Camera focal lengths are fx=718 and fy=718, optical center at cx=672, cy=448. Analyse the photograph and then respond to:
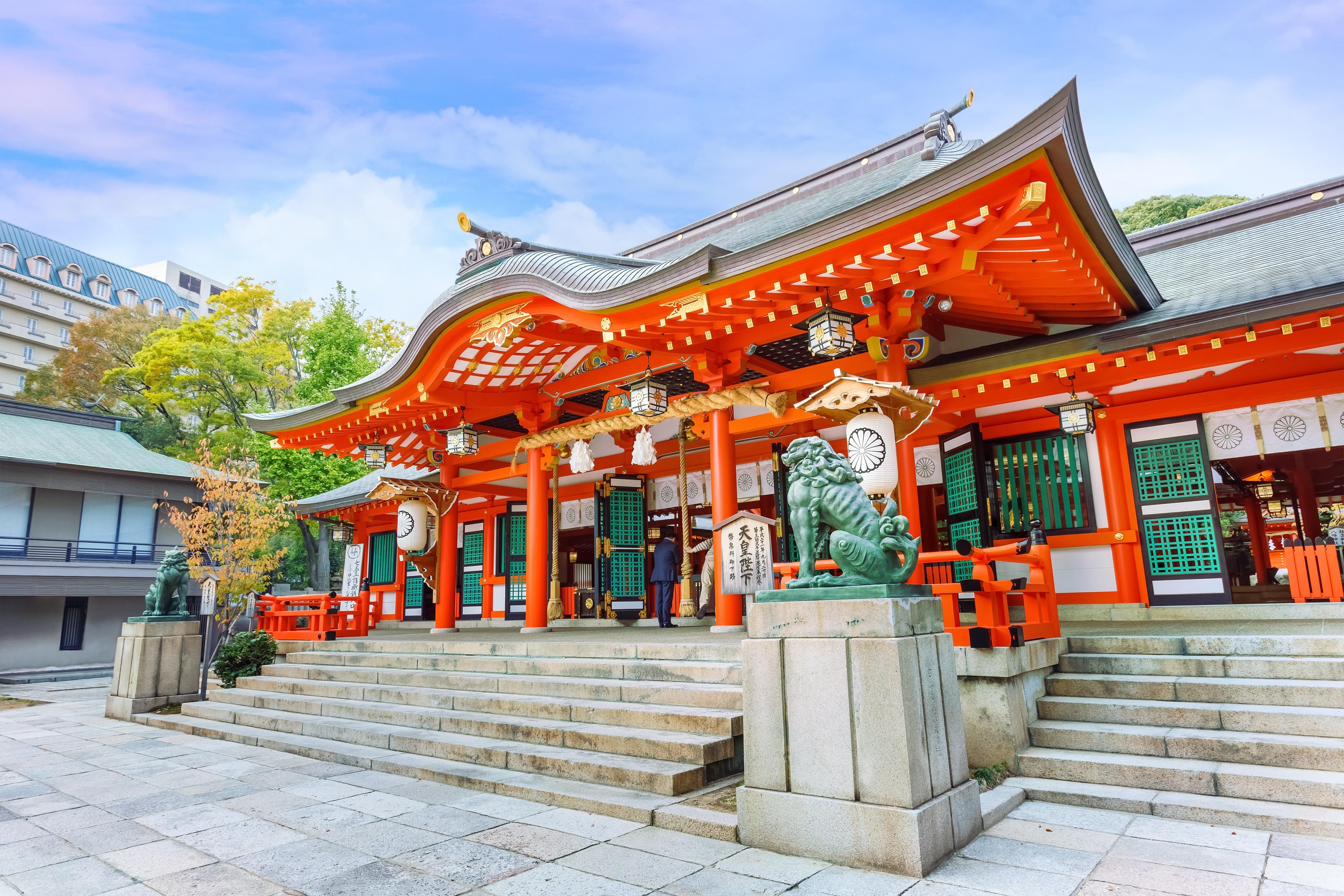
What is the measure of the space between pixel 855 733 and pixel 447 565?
35.0ft

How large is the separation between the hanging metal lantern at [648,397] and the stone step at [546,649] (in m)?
2.87

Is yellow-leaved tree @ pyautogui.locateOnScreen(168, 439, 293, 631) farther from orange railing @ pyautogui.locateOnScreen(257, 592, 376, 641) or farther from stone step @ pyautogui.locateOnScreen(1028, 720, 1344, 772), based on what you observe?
stone step @ pyautogui.locateOnScreen(1028, 720, 1344, 772)

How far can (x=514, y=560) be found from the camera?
14734 millimetres

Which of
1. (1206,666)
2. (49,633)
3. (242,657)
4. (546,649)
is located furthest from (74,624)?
(1206,666)

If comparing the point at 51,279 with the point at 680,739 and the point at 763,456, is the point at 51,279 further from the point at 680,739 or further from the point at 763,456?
the point at 680,739

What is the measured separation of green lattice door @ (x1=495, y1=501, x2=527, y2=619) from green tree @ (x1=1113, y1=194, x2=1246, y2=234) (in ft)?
91.4

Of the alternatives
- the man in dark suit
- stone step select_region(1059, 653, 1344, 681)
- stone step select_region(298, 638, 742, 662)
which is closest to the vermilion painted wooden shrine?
the man in dark suit

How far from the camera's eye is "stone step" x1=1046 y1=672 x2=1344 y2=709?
16.2 feet

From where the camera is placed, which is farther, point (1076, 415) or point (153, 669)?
point (153, 669)

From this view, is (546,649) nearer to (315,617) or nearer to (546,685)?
(546,685)

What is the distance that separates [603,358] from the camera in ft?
35.9

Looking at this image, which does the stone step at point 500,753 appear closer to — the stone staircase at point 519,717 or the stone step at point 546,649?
the stone staircase at point 519,717

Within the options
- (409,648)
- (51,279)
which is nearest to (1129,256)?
(409,648)

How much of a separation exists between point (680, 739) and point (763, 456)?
6.57m
